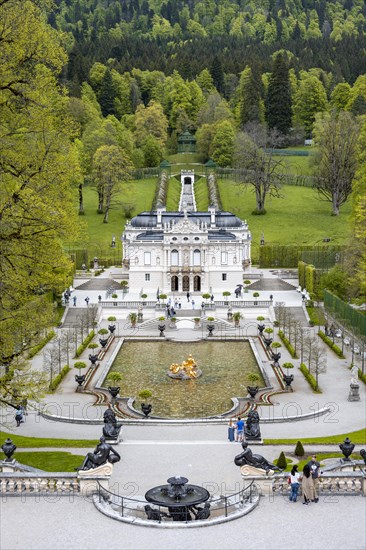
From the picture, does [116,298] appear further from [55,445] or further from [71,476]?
[71,476]

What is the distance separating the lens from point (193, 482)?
27875 millimetres

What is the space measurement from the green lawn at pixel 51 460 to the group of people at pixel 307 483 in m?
9.32

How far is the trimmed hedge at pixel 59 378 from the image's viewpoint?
46.1 m

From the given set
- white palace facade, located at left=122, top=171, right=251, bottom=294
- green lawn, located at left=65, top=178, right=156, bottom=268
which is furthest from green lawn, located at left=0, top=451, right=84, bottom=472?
green lawn, located at left=65, top=178, right=156, bottom=268

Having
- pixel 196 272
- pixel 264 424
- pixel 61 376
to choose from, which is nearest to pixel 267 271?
pixel 196 272

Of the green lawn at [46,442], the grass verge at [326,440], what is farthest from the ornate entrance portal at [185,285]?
the green lawn at [46,442]

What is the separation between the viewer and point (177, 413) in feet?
138

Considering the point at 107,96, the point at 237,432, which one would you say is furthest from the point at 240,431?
the point at 107,96

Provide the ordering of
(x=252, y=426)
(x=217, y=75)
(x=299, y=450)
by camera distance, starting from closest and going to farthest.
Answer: (x=299, y=450), (x=252, y=426), (x=217, y=75)

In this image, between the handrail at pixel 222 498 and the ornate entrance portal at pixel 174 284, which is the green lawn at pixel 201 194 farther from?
the handrail at pixel 222 498

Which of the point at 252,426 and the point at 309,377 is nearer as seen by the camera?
the point at 252,426

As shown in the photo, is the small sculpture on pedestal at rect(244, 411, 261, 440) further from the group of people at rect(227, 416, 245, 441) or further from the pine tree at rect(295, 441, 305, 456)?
the pine tree at rect(295, 441, 305, 456)

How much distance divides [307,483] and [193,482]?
517cm

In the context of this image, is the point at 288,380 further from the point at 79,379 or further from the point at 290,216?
the point at 290,216
